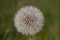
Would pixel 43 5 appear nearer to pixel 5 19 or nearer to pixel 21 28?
pixel 5 19

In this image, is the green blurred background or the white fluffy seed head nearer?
the white fluffy seed head

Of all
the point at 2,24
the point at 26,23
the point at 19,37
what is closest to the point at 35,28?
the point at 26,23

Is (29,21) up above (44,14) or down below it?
below

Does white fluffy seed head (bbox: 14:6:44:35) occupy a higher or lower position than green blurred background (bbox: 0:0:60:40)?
lower

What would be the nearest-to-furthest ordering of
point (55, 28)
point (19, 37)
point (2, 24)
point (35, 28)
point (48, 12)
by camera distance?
point (35, 28), point (19, 37), point (2, 24), point (55, 28), point (48, 12)
